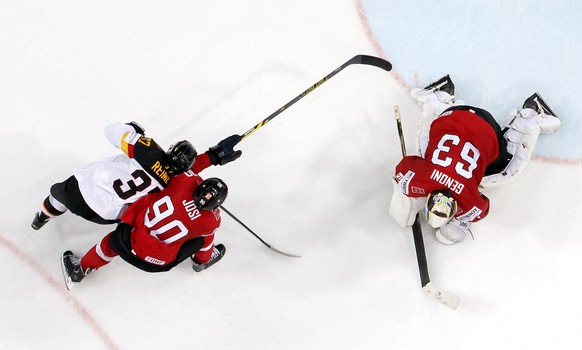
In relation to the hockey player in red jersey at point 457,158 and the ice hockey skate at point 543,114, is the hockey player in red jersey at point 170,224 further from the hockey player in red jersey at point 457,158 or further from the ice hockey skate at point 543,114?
the ice hockey skate at point 543,114

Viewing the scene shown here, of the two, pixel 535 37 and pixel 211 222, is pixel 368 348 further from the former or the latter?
pixel 535 37

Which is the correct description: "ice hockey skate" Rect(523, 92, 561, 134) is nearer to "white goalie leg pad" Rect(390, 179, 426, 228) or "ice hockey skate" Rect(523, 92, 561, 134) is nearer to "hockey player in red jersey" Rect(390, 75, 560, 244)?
"hockey player in red jersey" Rect(390, 75, 560, 244)

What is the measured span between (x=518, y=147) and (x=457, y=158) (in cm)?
58

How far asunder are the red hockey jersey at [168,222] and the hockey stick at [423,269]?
1136mm

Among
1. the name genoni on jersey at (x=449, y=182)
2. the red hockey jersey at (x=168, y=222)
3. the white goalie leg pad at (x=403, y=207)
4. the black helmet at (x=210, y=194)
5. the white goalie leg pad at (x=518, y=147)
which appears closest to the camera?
the black helmet at (x=210, y=194)

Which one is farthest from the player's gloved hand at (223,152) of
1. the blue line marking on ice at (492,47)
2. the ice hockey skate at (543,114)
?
the ice hockey skate at (543,114)

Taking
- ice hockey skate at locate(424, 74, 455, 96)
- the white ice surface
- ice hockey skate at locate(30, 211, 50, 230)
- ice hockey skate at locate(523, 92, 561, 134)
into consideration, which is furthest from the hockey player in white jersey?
ice hockey skate at locate(523, 92, 561, 134)

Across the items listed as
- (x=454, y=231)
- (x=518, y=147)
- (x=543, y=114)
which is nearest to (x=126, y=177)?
(x=454, y=231)

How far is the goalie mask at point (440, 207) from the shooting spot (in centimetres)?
260

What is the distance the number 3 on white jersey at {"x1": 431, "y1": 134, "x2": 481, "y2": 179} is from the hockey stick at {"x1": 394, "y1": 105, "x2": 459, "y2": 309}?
13.1 inches

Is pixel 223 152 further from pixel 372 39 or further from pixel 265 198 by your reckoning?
pixel 372 39

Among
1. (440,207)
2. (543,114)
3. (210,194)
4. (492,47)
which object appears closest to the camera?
(210,194)

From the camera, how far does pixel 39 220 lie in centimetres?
298

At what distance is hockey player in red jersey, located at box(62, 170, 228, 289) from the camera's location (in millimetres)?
2441
